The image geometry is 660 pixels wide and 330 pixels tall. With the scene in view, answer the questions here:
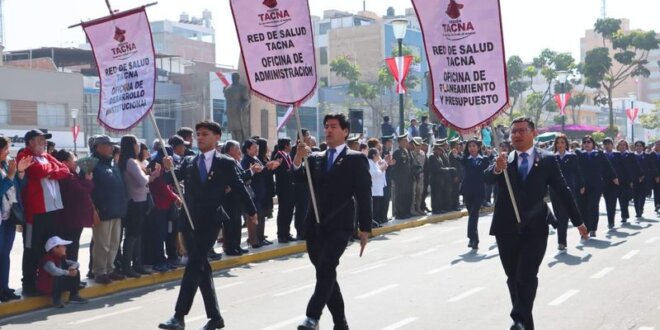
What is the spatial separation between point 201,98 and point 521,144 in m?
60.3

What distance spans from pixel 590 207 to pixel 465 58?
376 inches

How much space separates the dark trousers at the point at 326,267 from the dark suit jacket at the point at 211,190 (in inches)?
43.2

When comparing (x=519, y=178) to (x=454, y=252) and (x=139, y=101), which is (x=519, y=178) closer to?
(x=139, y=101)

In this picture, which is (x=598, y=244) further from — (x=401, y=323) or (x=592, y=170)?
(x=401, y=323)

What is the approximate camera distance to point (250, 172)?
12742mm

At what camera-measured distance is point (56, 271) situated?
995 centimetres

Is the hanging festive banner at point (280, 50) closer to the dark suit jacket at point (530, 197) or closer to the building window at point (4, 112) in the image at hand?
the dark suit jacket at point (530, 197)

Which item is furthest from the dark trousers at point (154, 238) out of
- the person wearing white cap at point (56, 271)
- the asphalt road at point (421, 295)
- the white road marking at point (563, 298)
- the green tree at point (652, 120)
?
the green tree at point (652, 120)

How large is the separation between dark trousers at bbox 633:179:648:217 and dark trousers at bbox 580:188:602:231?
15.0 ft

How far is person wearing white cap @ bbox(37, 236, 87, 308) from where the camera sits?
32.8ft

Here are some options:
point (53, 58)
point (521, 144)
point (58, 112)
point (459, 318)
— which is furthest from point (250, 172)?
point (53, 58)

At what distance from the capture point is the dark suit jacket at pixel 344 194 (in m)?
7.53

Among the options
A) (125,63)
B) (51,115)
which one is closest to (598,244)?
(125,63)

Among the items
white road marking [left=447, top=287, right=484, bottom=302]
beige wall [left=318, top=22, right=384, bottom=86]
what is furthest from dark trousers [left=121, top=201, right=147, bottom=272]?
beige wall [left=318, top=22, right=384, bottom=86]
